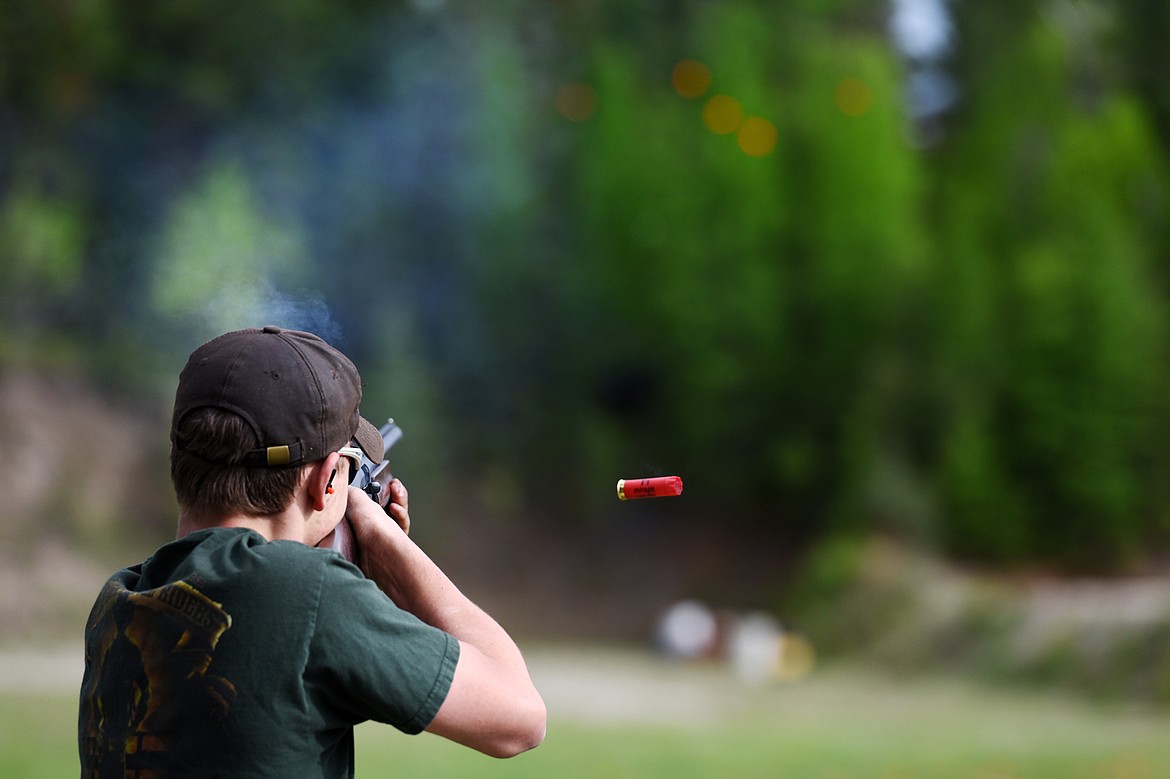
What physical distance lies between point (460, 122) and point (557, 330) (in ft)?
8.98

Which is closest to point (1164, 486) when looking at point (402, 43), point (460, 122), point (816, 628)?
point (816, 628)

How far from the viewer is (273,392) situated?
3.34ft

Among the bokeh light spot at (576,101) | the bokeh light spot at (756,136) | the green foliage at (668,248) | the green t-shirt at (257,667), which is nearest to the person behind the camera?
the green t-shirt at (257,667)

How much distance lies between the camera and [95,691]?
1023 mm

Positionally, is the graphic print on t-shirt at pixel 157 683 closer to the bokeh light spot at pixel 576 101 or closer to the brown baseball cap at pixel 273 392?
the brown baseball cap at pixel 273 392

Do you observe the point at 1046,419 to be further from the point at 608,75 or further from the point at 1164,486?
the point at 608,75

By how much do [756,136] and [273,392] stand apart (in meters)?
14.1

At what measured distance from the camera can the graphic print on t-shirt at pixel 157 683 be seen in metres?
0.98

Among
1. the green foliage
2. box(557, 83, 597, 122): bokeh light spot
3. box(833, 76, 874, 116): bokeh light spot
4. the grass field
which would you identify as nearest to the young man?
the grass field

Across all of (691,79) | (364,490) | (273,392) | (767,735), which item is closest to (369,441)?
(364,490)

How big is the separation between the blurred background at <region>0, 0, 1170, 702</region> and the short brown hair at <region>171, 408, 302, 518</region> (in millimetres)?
11060

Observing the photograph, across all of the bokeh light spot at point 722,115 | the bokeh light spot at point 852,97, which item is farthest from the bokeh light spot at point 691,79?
the bokeh light spot at point 852,97

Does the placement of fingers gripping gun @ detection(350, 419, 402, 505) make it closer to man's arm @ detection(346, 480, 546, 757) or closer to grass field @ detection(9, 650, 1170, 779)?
man's arm @ detection(346, 480, 546, 757)

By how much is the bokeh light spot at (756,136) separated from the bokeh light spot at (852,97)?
2.63 feet
